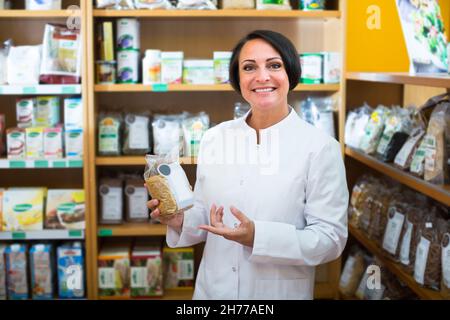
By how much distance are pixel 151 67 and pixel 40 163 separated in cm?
62

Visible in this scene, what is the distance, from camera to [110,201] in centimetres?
264

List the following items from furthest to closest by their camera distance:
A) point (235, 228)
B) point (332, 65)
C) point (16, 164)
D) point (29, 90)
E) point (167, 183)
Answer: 1. point (16, 164)
2. point (29, 90)
3. point (332, 65)
4. point (235, 228)
5. point (167, 183)

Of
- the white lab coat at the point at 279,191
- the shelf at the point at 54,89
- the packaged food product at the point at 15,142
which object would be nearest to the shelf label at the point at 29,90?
the shelf at the point at 54,89

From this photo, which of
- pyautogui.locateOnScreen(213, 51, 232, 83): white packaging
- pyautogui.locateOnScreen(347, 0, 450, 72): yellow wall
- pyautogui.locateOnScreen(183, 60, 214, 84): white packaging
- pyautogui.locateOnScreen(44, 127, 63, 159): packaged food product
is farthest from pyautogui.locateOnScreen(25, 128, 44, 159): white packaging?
pyautogui.locateOnScreen(347, 0, 450, 72): yellow wall

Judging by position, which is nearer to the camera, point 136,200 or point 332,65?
point 332,65

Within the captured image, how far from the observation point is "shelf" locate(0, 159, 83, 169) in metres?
2.51

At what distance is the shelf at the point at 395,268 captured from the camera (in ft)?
6.39

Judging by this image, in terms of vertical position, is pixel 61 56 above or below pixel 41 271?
above

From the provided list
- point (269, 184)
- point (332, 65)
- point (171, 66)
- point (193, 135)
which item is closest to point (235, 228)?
point (269, 184)

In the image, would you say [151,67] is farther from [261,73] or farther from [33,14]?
[261,73]

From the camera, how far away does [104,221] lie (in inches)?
105

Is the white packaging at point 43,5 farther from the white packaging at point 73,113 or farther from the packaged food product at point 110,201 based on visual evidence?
the packaged food product at point 110,201
